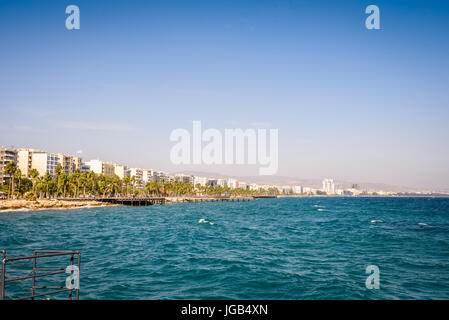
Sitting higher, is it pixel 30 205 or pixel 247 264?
pixel 247 264

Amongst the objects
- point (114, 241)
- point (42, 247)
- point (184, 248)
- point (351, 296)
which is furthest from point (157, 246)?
point (351, 296)

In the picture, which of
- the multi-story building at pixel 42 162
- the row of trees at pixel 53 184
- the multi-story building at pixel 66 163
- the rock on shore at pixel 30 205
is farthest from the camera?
the multi-story building at pixel 66 163

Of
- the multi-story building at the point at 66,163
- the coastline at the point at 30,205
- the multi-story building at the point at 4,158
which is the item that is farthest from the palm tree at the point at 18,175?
the multi-story building at the point at 66,163

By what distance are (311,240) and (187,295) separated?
2653 centimetres

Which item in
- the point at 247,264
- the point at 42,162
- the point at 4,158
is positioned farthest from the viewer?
the point at 42,162

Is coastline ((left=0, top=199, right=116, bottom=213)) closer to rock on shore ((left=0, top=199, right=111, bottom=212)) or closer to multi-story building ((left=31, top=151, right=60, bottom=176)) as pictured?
rock on shore ((left=0, top=199, right=111, bottom=212))

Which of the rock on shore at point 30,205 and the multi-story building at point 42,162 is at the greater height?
the multi-story building at point 42,162

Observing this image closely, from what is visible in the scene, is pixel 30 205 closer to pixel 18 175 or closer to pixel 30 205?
pixel 30 205
